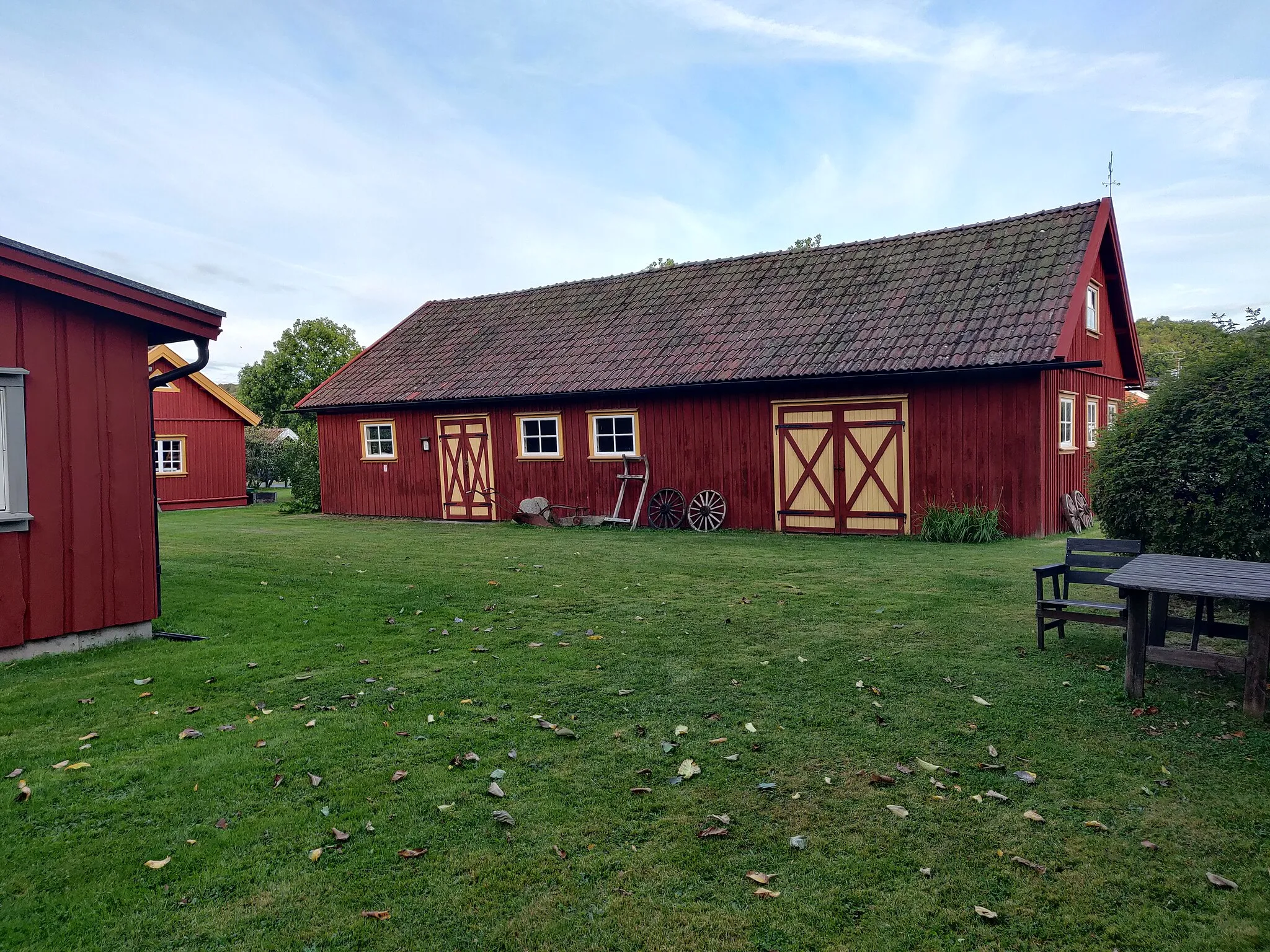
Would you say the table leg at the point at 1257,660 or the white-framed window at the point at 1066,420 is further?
the white-framed window at the point at 1066,420

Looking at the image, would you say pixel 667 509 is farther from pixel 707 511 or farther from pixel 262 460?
pixel 262 460

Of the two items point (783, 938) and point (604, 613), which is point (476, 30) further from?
point (783, 938)

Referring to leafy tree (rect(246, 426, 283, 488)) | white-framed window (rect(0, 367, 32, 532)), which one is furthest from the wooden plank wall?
leafy tree (rect(246, 426, 283, 488))

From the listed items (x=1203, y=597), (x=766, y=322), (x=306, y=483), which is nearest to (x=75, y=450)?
(x=1203, y=597)

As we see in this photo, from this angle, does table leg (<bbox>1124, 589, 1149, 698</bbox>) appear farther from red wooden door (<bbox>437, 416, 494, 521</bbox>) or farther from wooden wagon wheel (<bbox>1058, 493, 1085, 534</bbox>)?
red wooden door (<bbox>437, 416, 494, 521</bbox>)

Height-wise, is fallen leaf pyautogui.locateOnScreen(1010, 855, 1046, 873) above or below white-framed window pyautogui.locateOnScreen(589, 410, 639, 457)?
below

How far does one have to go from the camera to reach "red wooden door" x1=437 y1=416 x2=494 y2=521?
1791 cm

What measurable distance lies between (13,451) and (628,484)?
36.5ft

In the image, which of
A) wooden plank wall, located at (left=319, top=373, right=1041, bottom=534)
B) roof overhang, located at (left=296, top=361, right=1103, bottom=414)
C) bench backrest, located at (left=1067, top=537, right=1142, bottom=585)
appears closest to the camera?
bench backrest, located at (left=1067, top=537, right=1142, bottom=585)

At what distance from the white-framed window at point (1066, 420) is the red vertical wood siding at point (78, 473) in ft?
43.3

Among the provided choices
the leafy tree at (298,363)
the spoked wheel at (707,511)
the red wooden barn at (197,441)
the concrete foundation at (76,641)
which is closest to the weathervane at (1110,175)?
the spoked wheel at (707,511)

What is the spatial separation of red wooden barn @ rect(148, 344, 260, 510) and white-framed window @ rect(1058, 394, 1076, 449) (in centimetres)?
2305

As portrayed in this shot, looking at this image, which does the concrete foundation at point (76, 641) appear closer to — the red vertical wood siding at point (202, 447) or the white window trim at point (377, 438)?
the white window trim at point (377, 438)

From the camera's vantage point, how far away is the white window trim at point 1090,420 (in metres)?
15.2
